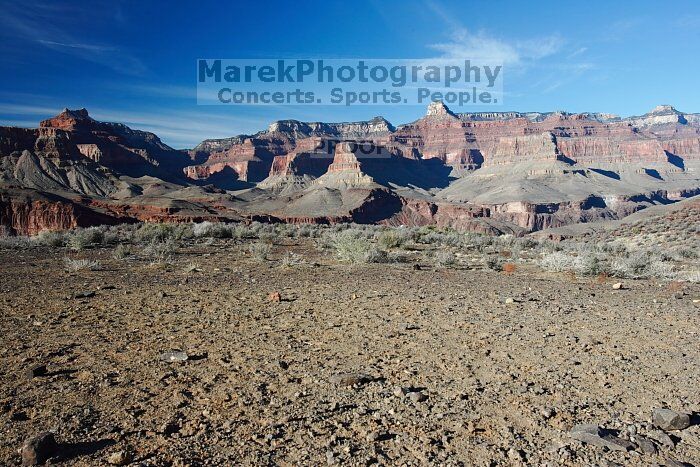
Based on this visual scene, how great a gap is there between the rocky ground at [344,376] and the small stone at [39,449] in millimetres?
26

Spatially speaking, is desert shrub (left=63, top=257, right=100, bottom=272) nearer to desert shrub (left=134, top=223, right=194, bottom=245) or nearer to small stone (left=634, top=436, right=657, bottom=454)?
desert shrub (left=134, top=223, right=194, bottom=245)

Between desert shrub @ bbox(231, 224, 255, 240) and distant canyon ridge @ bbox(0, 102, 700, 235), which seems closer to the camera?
desert shrub @ bbox(231, 224, 255, 240)

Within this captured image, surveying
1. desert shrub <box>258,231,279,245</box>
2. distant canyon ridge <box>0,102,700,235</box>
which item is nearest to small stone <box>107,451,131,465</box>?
desert shrub <box>258,231,279,245</box>

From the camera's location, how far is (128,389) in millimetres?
4406

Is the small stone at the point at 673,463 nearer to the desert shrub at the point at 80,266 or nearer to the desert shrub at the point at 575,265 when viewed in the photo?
the desert shrub at the point at 575,265

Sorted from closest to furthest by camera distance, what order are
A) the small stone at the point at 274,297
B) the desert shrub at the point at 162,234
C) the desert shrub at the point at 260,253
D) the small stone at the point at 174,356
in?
the small stone at the point at 174,356 < the small stone at the point at 274,297 < the desert shrub at the point at 260,253 < the desert shrub at the point at 162,234

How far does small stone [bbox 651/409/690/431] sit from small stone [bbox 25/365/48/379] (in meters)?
5.82

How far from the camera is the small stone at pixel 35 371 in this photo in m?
4.67

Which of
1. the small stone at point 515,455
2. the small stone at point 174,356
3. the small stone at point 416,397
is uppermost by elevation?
the small stone at point 174,356

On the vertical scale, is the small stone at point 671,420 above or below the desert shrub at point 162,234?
below

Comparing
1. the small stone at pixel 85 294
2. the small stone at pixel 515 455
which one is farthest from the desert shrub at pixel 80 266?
the small stone at pixel 515 455

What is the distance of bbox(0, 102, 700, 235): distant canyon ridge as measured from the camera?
70750 millimetres

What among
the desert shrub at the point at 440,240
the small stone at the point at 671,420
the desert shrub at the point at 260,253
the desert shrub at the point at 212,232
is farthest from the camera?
the desert shrub at the point at 212,232

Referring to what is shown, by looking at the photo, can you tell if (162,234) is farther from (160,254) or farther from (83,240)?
(160,254)
